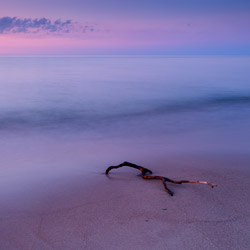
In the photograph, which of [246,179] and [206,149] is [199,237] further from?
[206,149]

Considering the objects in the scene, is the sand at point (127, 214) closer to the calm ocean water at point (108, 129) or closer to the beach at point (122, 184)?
the beach at point (122, 184)

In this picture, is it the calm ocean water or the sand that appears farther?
the calm ocean water

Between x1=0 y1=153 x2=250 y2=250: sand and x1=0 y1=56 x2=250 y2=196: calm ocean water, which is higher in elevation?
x1=0 y1=153 x2=250 y2=250: sand

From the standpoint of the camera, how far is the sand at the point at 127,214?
256cm

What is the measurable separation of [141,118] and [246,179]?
604cm

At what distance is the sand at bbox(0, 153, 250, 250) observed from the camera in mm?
2559

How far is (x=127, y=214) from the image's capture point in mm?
2996

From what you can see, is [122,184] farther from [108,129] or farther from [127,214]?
[108,129]

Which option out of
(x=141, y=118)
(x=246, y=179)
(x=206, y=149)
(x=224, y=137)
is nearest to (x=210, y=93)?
(x=141, y=118)

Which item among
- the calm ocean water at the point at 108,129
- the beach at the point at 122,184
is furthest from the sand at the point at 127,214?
the calm ocean water at the point at 108,129

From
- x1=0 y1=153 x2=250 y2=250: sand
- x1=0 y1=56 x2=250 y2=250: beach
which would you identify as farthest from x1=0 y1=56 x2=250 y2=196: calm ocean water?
x1=0 y1=153 x2=250 y2=250: sand

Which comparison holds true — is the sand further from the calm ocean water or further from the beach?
the calm ocean water

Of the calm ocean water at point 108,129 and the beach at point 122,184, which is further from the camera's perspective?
the calm ocean water at point 108,129

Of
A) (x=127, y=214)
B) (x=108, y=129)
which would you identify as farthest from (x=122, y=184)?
(x=108, y=129)
